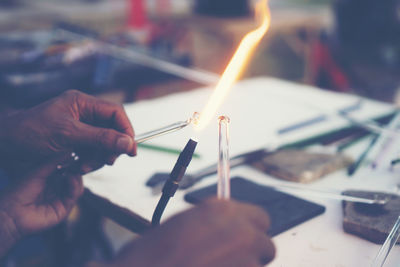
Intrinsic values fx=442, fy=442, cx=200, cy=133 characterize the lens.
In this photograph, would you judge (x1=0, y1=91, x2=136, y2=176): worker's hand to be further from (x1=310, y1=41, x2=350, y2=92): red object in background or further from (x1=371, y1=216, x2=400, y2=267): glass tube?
(x1=310, y1=41, x2=350, y2=92): red object in background

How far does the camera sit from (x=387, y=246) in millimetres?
622

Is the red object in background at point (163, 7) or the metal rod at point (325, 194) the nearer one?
the metal rod at point (325, 194)

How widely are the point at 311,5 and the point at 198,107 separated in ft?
10.4

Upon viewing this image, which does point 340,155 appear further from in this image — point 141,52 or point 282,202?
point 141,52

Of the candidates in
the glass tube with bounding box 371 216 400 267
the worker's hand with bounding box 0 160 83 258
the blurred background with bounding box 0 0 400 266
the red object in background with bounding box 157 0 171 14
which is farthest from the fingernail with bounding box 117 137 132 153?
the red object in background with bounding box 157 0 171 14

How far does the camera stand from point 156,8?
3.32 m

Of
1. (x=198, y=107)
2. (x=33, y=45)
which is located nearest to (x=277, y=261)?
(x=198, y=107)

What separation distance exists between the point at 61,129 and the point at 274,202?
1.26ft

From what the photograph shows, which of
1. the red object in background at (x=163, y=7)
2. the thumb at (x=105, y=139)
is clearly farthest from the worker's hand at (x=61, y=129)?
the red object in background at (x=163, y=7)

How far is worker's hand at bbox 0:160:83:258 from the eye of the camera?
74cm

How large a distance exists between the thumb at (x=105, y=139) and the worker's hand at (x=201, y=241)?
0.27 metres

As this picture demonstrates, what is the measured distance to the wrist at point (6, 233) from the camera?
72cm

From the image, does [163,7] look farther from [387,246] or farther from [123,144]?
[387,246]

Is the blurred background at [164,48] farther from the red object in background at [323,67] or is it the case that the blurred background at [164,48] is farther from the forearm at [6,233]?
the forearm at [6,233]
